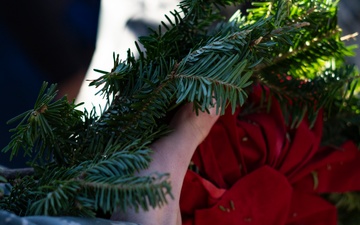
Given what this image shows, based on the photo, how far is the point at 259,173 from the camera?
310 mm

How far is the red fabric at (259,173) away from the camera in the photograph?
11.8 inches

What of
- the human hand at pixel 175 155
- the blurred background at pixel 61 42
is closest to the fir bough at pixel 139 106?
the human hand at pixel 175 155

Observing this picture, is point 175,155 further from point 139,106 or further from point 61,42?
point 61,42

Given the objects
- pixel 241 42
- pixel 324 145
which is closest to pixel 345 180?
pixel 324 145

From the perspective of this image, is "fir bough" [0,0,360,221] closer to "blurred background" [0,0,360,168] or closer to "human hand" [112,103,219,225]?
"human hand" [112,103,219,225]

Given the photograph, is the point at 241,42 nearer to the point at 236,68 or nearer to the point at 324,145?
the point at 236,68

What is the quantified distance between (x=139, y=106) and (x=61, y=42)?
198 millimetres

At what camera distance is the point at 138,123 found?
24 centimetres

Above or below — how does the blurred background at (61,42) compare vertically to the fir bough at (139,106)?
above

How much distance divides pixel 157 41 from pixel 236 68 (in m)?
0.06

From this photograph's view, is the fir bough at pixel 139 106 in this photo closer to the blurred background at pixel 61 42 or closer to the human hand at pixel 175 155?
the human hand at pixel 175 155

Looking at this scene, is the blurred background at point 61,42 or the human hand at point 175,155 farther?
the blurred background at point 61,42

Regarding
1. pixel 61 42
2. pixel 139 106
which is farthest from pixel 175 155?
pixel 61 42

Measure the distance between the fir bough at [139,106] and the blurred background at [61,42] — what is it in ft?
0.46
